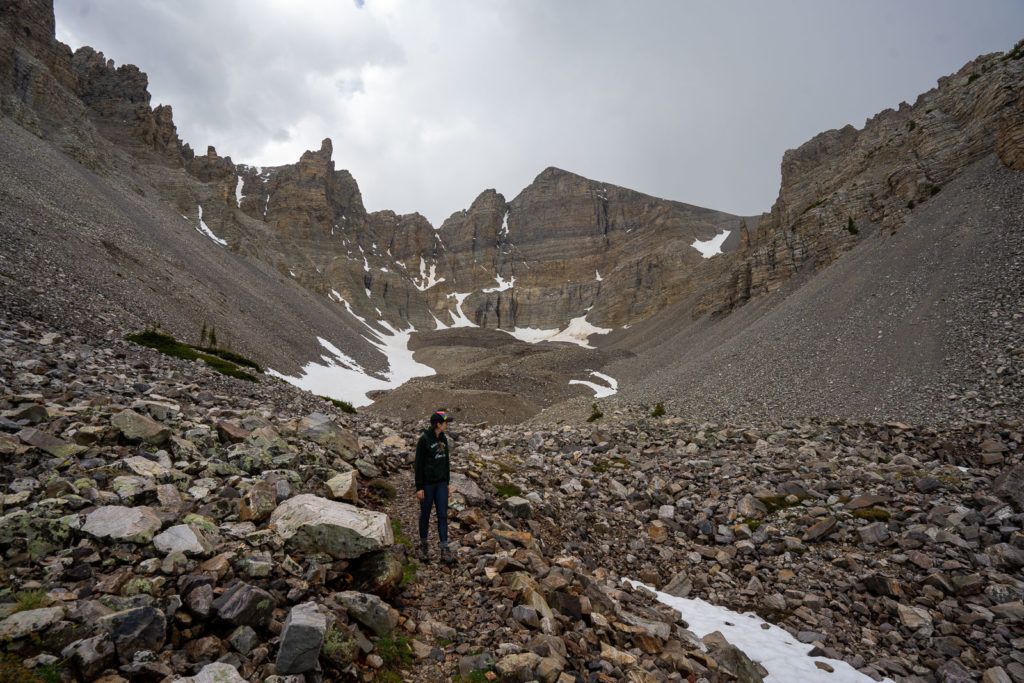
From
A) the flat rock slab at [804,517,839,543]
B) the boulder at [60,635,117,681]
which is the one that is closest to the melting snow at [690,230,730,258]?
the flat rock slab at [804,517,839,543]

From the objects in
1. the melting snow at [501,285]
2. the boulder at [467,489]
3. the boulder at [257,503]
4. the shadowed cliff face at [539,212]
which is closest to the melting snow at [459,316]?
the shadowed cliff face at [539,212]

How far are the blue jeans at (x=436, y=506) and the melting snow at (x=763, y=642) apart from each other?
13.5 ft

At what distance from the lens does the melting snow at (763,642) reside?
7.16 m

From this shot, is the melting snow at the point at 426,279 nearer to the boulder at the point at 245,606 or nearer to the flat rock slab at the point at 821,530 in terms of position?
the flat rock slab at the point at 821,530

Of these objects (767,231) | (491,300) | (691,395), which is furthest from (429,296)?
(691,395)

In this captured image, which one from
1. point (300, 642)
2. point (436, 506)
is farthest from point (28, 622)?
point (436, 506)

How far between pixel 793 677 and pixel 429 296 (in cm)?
18056

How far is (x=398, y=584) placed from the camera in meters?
6.37

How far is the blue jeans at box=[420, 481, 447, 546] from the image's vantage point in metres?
7.65

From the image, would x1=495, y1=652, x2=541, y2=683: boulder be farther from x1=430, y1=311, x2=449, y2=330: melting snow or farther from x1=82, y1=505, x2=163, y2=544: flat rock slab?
x1=430, y1=311, x2=449, y2=330: melting snow

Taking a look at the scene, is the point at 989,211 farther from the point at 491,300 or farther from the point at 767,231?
the point at 491,300

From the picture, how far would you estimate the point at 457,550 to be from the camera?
7.76 metres

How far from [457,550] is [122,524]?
14.8 ft

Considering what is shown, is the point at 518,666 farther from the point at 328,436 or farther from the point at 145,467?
the point at 328,436
